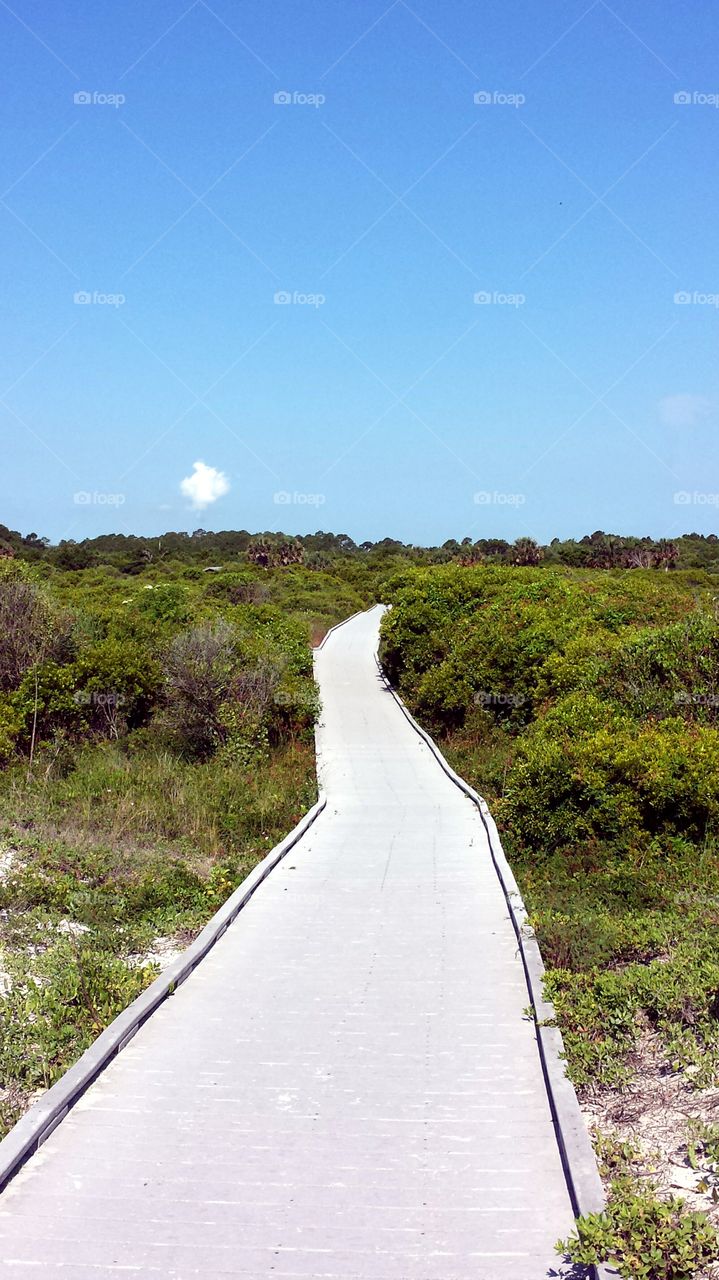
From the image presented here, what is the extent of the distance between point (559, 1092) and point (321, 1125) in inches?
53.6

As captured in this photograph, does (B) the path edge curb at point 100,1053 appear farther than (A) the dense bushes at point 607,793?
No

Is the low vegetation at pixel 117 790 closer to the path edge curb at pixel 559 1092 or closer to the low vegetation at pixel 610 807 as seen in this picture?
the path edge curb at pixel 559 1092

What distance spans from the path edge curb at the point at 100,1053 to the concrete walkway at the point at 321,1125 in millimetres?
81

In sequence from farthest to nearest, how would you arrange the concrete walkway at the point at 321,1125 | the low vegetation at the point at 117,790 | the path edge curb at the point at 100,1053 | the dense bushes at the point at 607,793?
1. the low vegetation at the point at 117,790
2. the dense bushes at the point at 607,793
3. the path edge curb at the point at 100,1053
4. the concrete walkway at the point at 321,1125

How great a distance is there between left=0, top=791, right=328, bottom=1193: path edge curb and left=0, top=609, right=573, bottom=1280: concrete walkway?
81mm

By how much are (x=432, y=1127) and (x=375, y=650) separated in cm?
3368

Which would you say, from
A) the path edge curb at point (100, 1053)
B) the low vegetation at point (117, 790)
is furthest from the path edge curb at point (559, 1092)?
the low vegetation at point (117, 790)

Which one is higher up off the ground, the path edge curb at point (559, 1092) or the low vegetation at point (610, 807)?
the low vegetation at point (610, 807)

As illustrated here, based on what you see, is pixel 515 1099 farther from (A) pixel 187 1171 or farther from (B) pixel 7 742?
(B) pixel 7 742

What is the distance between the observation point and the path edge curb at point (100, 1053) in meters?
5.16

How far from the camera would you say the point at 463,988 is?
25.1 feet

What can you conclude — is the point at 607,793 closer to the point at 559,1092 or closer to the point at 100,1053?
the point at 559,1092

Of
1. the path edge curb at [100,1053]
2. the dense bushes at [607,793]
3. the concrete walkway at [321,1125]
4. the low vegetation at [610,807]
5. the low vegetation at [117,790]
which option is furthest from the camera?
the low vegetation at [117,790]

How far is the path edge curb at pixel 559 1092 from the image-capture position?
464 cm
